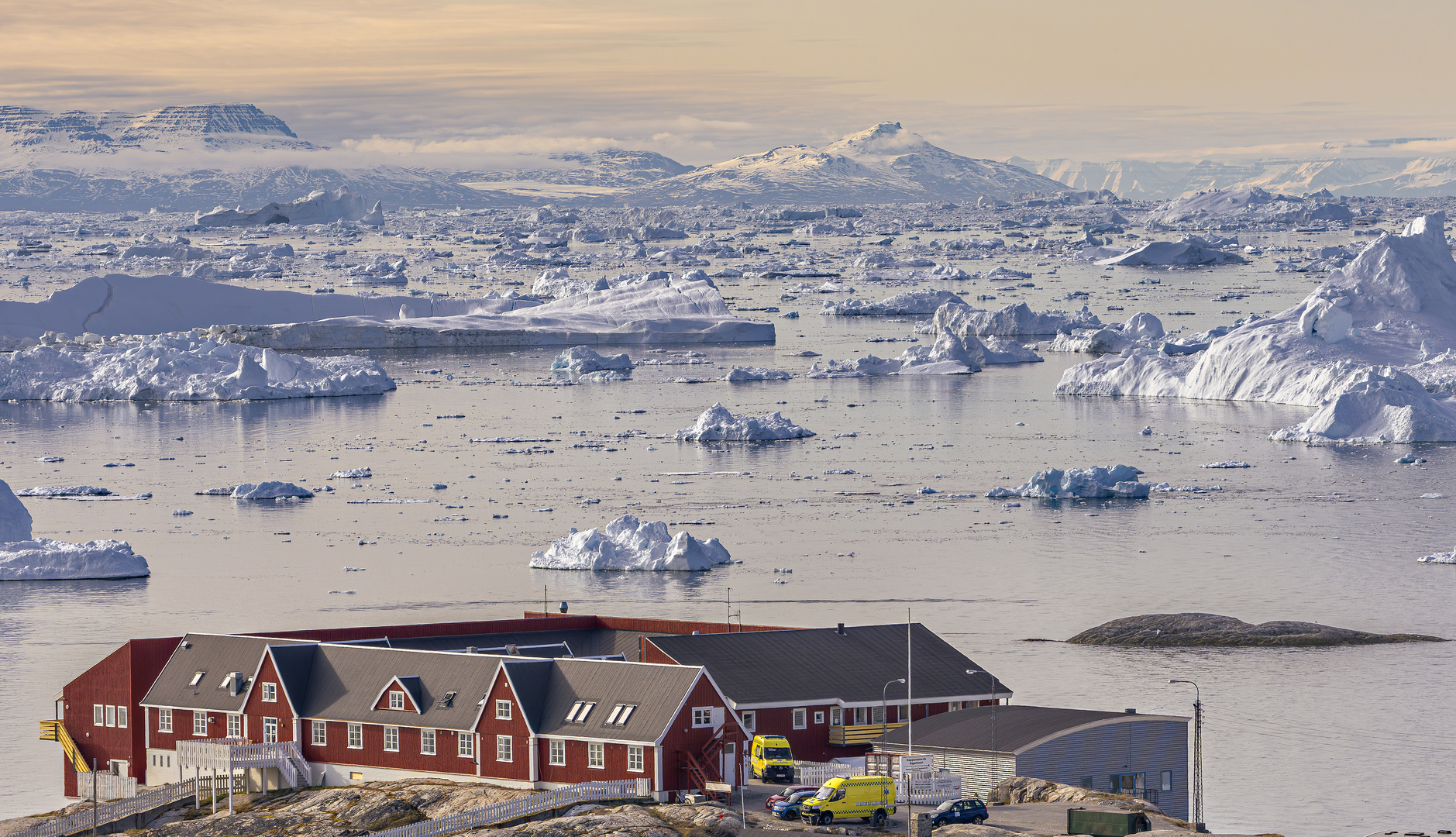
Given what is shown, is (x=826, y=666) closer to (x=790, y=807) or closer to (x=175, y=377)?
(x=790, y=807)

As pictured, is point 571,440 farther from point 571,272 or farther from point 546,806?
point 571,272

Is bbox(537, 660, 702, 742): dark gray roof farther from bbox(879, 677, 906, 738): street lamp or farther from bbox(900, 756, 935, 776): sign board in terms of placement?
bbox(879, 677, 906, 738): street lamp

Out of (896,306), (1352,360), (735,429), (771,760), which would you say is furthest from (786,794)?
(896,306)

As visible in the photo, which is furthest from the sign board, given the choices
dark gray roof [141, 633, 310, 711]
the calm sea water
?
dark gray roof [141, 633, 310, 711]

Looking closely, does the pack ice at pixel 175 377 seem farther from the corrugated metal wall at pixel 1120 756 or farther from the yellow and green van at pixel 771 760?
the corrugated metal wall at pixel 1120 756

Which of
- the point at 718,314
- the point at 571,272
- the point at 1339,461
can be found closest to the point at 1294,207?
the point at 571,272

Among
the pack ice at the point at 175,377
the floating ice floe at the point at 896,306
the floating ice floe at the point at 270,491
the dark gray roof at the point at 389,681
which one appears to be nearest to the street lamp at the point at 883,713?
the dark gray roof at the point at 389,681
